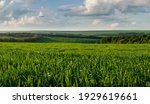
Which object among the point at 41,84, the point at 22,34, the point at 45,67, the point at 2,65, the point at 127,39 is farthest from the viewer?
Result: the point at 127,39

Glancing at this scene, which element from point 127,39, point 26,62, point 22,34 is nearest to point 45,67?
point 26,62

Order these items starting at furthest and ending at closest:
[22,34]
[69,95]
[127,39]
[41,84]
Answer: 1. [127,39]
2. [22,34]
3. [41,84]
4. [69,95]

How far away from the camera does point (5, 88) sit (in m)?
7.14

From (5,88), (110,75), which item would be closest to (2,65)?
(5,88)

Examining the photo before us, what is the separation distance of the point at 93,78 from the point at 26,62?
266 centimetres

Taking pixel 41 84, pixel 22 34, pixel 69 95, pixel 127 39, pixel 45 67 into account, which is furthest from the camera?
pixel 127 39

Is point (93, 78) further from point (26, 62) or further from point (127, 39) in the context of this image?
point (127, 39)

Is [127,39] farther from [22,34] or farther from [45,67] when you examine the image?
[45,67]

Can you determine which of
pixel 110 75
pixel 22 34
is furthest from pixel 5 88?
pixel 22 34

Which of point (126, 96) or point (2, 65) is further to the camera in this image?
point (2, 65)

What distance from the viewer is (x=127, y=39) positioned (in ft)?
94.4

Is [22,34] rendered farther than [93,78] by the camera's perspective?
Yes

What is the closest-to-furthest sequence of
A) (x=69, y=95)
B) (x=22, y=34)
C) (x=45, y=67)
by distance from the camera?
1. (x=69, y=95)
2. (x=45, y=67)
3. (x=22, y=34)

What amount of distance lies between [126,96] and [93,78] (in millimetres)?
896
